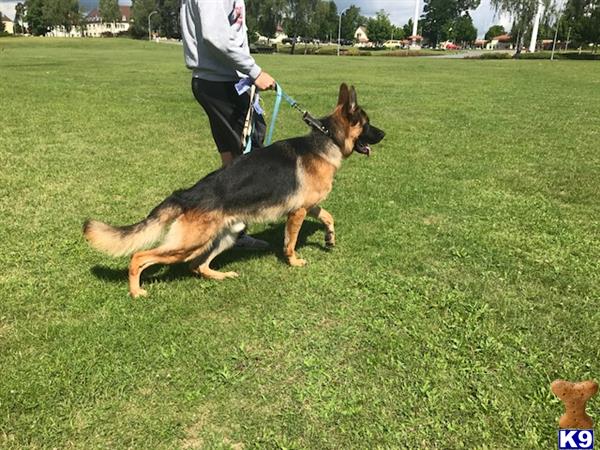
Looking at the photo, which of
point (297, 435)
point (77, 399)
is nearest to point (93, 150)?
point (77, 399)

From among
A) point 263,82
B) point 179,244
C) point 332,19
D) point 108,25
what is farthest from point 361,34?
point 179,244

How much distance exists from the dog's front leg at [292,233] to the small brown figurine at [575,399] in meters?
2.65

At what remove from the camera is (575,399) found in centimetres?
241

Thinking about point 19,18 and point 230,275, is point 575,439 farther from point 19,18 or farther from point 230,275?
point 19,18

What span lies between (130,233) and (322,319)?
1836 millimetres

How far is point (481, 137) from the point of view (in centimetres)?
1037

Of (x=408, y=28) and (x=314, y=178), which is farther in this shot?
(x=408, y=28)

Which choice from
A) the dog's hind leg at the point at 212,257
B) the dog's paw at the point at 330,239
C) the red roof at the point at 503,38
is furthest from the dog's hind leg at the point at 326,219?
the red roof at the point at 503,38

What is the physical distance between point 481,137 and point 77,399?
9829mm

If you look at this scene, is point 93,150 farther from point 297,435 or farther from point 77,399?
point 297,435

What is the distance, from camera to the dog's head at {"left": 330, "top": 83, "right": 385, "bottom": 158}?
4.61m

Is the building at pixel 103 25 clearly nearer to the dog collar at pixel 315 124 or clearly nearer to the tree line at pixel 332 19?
the tree line at pixel 332 19

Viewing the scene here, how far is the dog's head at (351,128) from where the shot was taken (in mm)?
4605

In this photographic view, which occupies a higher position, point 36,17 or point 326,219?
point 36,17
